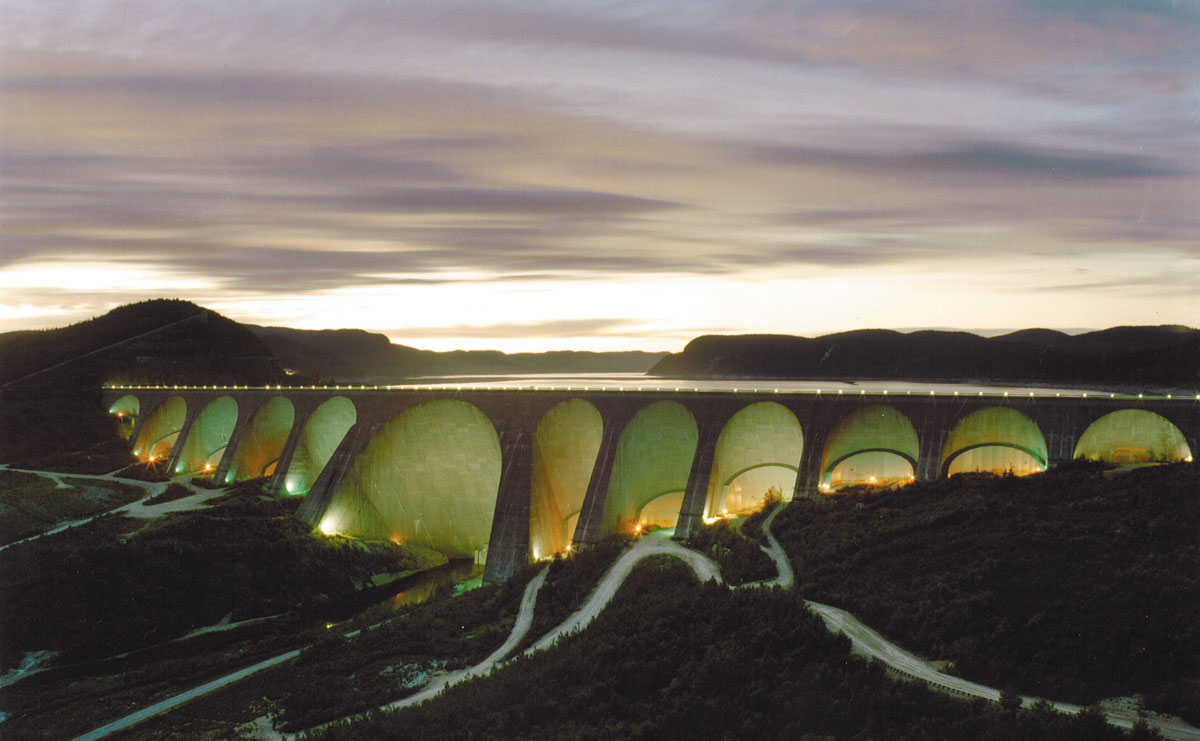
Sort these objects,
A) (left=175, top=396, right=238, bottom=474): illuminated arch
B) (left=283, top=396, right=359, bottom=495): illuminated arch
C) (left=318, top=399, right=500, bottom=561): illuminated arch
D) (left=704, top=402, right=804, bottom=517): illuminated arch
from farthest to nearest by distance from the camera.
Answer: (left=175, top=396, right=238, bottom=474): illuminated arch
(left=283, top=396, right=359, bottom=495): illuminated arch
(left=318, top=399, right=500, bottom=561): illuminated arch
(left=704, top=402, right=804, bottom=517): illuminated arch

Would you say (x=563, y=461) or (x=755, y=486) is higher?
(x=563, y=461)

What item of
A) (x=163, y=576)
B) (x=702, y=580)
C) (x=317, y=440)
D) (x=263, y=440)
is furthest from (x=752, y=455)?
(x=263, y=440)

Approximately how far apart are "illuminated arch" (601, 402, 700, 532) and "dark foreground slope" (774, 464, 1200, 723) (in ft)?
30.4

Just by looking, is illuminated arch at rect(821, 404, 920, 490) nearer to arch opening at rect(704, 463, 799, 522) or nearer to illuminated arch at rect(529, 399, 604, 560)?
arch opening at rect(704, 463, 799, 522)

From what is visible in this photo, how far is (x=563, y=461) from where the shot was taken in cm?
4400

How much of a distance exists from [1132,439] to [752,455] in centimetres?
1663

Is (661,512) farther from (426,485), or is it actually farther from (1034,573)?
(1034,573)

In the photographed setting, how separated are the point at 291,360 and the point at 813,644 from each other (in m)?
145

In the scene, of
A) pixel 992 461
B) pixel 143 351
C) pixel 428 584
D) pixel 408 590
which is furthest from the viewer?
pixel 143 351

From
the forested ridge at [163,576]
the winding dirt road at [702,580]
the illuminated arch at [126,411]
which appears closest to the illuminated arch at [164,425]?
the illuminated arch at [126,411]

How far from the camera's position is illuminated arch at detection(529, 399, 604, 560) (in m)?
42.0

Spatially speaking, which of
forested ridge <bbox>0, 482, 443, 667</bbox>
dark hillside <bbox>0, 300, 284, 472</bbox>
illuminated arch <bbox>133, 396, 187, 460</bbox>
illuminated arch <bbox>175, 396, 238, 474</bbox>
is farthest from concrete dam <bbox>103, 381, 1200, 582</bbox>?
dark hillside <bbox>0, 300, 284, 472</bbox>

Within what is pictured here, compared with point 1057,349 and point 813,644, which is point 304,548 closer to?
point 813,644

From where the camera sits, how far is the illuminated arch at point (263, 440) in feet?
196
